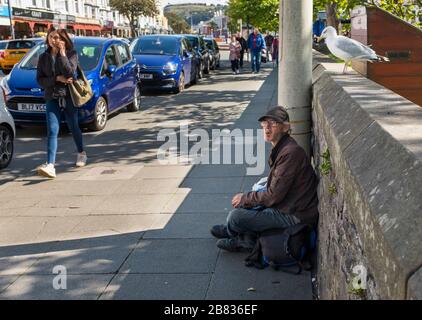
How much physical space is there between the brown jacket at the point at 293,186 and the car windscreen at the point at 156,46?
1418 centimetres

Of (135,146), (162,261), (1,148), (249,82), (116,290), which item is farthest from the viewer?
(249,82)

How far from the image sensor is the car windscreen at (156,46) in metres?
18.2

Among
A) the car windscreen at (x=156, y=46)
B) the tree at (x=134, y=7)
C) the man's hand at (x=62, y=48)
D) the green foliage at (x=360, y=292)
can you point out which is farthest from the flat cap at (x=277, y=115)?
the tree at (x=134, y=7)

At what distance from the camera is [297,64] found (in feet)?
16.9

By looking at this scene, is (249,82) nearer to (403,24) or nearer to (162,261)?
(403,24)

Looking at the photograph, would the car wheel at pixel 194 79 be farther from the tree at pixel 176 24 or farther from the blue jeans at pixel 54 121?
the tree at pixel 176 24

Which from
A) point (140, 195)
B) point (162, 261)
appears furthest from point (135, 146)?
point (162, 261)

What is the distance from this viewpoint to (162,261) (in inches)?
181

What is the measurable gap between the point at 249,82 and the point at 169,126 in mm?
9848

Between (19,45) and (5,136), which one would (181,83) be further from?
(19,45)

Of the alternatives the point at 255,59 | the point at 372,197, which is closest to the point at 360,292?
the point at 372,197
